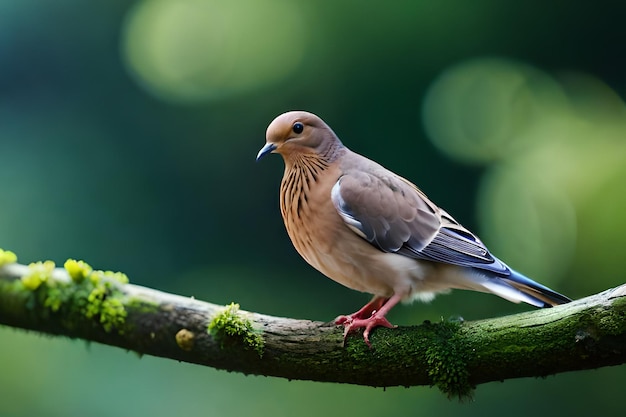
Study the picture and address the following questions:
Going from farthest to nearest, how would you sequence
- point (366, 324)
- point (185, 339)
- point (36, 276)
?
point (366, 324) → point (185, 339) → point (36, 276)

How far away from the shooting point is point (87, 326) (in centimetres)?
177

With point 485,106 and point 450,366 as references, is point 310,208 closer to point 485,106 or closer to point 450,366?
point 450,366

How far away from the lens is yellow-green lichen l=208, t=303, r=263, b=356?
186cm

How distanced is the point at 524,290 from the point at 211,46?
2007mm

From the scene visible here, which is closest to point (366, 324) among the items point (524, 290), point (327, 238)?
point (327, 238)

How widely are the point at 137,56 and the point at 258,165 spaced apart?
78cm

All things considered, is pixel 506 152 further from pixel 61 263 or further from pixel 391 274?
pixel 61 263

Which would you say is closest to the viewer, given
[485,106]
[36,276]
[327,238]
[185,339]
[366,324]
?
[36,276]

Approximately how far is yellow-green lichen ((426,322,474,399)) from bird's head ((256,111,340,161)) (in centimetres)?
77

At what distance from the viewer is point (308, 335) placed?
193 cm

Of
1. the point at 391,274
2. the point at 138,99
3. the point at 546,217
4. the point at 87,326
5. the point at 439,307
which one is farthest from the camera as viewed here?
the point at 138,99

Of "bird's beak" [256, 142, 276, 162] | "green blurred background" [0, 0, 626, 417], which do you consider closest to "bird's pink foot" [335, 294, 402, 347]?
"bird's beak" [256, 142, 276, 162]

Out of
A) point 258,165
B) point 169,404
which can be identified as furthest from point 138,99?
point 169,404

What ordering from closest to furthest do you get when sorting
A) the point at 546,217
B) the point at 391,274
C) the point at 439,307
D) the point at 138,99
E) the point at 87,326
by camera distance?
the point at 87,326 → the point at 391,274 → the point at 546,217 → the point at 439,307 → the point at 138,99
